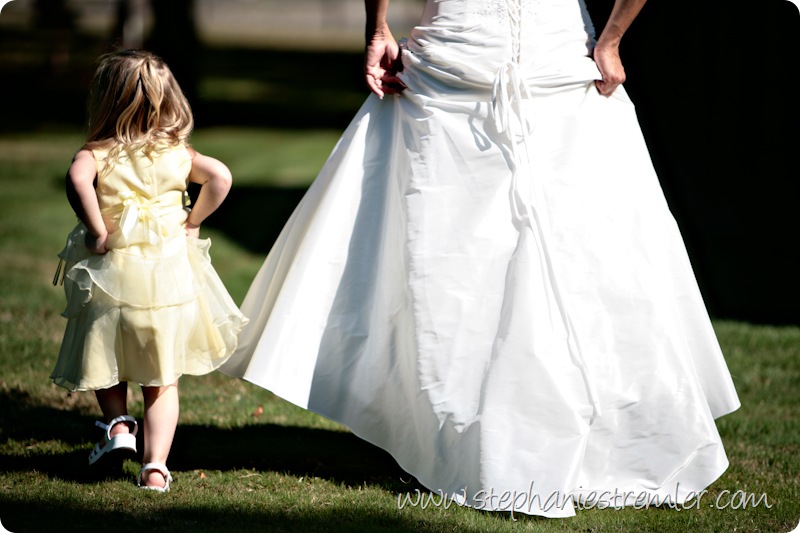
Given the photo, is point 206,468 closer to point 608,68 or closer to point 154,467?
point 154,467

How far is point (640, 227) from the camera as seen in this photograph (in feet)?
12.6

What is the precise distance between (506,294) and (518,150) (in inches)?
22.1

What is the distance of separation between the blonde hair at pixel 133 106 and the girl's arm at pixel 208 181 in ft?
0.42

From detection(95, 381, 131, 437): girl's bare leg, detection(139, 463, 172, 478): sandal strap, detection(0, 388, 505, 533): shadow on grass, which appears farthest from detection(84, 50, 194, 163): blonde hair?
detection(0, 388, 505, 533): shadow on grass

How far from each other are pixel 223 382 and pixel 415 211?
231cm

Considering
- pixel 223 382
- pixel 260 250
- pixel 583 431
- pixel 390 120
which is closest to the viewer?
pixel 583 431

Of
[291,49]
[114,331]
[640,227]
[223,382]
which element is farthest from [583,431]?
[291,49]

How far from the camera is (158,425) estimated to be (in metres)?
3.84

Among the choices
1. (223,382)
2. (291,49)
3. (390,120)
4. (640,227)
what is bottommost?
(291,49)

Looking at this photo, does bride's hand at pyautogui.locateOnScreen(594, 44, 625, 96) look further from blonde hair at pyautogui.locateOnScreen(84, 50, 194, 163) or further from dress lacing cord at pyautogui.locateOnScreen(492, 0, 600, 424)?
blonde hair at pyautogui.locateOnScreen(84, 50, 194, 163)

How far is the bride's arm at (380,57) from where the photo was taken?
4.02m

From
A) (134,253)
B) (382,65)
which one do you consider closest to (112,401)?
(134,253)

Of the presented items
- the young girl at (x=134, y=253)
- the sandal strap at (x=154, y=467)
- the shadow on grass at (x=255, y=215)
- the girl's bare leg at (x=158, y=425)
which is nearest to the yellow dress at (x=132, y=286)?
the young girl at (x=134, y=253)

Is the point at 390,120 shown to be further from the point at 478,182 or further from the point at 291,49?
the point at 291,49
